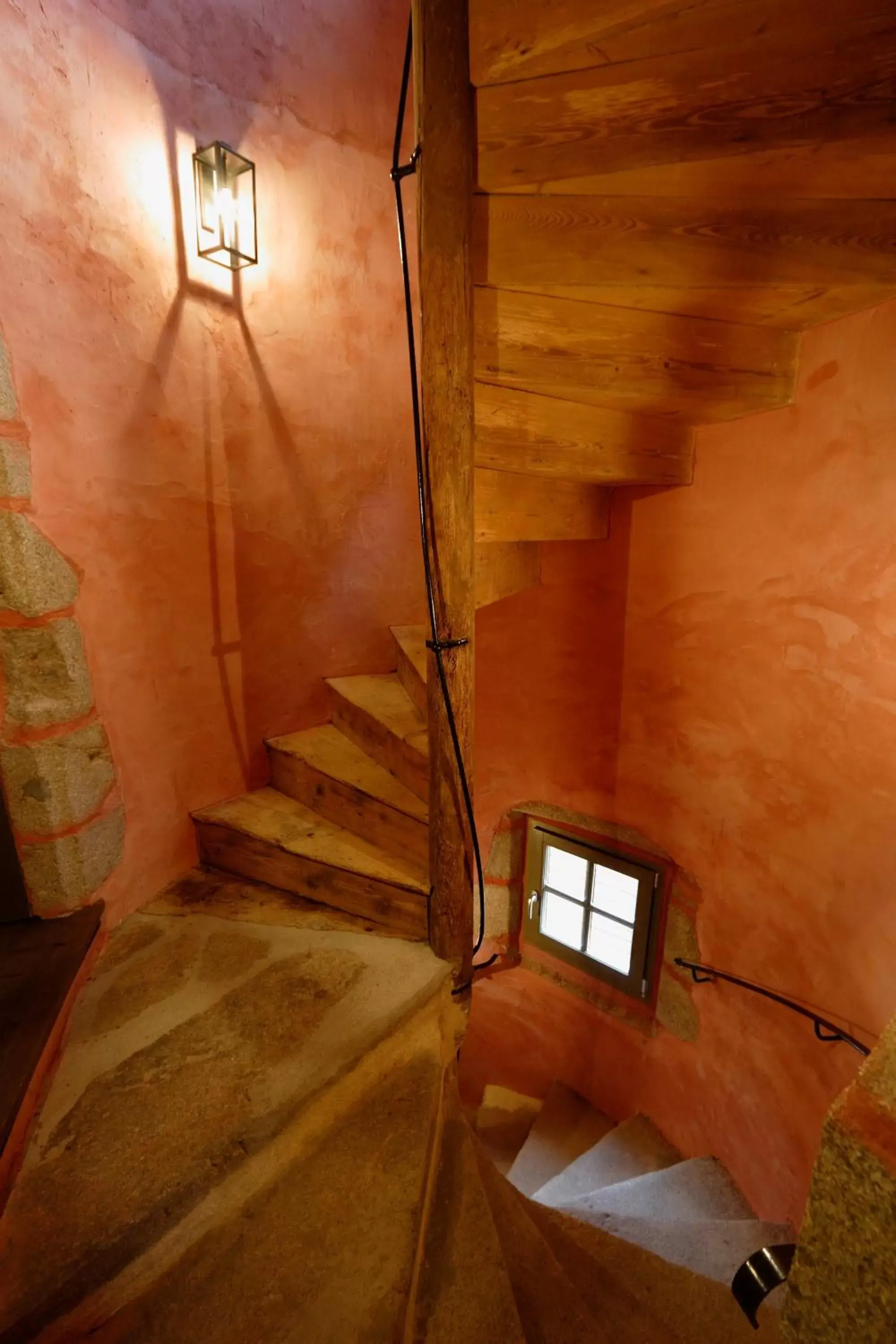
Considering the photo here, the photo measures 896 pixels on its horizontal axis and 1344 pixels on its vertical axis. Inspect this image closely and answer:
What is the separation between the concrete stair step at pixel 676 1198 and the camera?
7.78ft

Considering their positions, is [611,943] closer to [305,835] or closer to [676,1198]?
[676,1198]

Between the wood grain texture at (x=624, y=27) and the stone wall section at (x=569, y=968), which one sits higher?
the wood grain texture at (x=624, y=27)

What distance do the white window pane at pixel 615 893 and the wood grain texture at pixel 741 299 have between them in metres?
2.28

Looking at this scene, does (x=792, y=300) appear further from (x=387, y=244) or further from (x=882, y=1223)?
(x=882, y=1223)

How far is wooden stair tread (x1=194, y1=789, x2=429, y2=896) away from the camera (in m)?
1.90

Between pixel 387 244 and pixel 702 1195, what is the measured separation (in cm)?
414

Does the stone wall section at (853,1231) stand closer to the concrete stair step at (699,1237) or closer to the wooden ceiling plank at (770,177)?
the wooden ceiling plank at (770,177)

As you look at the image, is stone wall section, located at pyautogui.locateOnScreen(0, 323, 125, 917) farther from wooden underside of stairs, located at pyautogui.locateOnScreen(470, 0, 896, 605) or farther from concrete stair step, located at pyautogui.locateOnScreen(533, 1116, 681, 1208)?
concrete stair step, located at pyautogui.locateOnScreen(533, 1116, 681, 1208)

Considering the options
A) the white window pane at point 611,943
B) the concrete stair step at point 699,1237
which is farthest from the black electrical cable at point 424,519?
the white window pane at point 611,943

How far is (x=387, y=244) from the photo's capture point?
2596 mm

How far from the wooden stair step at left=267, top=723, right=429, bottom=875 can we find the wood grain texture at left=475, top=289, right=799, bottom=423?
4.33 ft

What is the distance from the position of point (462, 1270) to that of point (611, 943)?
205cm

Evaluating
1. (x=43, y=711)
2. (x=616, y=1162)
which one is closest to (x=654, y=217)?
(x=43, y=711)

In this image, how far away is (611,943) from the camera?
3076mm
